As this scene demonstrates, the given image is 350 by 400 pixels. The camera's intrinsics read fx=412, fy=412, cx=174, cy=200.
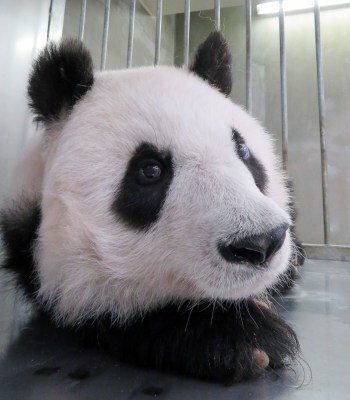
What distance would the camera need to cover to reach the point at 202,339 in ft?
2.40

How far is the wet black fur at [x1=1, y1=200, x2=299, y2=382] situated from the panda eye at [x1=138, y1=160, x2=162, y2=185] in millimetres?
257

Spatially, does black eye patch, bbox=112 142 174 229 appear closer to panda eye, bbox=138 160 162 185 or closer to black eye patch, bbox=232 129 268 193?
panda eye, bbox=138 160 162 185

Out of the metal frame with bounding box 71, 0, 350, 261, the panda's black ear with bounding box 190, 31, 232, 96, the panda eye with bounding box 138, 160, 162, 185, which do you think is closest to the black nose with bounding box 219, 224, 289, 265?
the panda eye with bounding box 138, 160, 162, 185

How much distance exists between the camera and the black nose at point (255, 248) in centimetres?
65

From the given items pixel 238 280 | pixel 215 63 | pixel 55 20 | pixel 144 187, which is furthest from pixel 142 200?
pixel 55 20

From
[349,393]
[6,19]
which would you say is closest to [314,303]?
[349,393]

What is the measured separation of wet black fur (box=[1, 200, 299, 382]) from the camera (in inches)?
27.5

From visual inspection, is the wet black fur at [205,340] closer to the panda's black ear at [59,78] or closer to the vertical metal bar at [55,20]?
the panda's black ear at [59,78]

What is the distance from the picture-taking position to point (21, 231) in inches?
40.1

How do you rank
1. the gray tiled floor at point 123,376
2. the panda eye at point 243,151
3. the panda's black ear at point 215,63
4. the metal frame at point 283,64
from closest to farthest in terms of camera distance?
1. the gray tiled floor at point 123,376
2. the panda eye at point 243,151
3. the panda's black ear at point 215,63
4. the metal frame at point 283,64

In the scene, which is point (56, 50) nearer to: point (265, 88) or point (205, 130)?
point (205, 130)

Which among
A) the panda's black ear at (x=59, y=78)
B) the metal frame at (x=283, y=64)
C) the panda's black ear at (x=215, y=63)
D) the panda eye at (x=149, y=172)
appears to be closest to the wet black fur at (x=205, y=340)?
the panda eye at (x=149, y=172)

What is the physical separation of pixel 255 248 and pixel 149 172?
30 cm

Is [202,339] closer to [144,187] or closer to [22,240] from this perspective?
[144,187]
